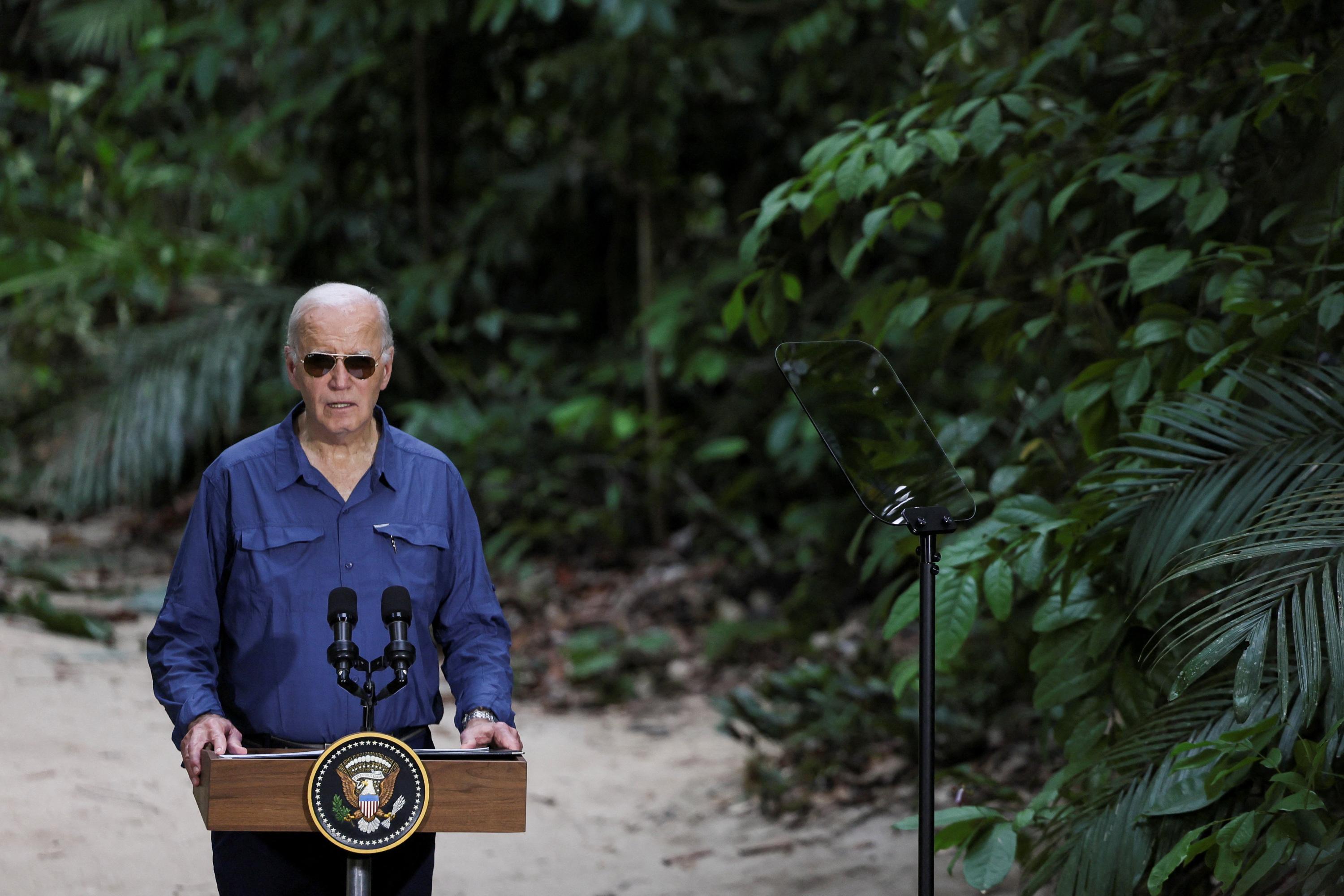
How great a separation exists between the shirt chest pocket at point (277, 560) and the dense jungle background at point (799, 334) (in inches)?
35.3

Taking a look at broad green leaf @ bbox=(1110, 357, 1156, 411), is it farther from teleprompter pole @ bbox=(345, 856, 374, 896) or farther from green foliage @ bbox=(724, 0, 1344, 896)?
teleprompter pole @ bbox=(345, 856, 374, 896)

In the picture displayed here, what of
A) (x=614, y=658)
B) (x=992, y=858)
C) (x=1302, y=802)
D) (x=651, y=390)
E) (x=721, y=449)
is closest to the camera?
(x=1302, y=802)

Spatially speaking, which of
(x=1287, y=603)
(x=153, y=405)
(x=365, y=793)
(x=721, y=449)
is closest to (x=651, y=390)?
(x=721, y=449)

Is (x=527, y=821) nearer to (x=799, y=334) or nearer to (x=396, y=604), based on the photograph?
(x=396, y=604)

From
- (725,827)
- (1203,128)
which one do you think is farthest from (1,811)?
(1203,128)

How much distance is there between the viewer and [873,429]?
1.94 m

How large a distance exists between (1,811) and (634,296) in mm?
5239

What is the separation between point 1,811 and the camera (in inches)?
138

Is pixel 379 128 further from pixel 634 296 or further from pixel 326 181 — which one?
pixel 634 296

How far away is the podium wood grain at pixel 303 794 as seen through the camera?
1557mm

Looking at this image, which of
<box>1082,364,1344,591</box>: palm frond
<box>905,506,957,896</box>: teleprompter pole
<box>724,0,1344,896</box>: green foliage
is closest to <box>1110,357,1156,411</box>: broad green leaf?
<box>724,0,1344,896</box>: green foliage

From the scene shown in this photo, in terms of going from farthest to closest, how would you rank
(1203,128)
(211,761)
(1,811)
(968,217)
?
1. (968,217)
2. (1,811)
3. (1203,128)
4. (211,761)

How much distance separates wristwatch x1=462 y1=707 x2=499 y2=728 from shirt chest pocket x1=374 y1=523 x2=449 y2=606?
0.54ft

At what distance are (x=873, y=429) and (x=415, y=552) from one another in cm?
68
